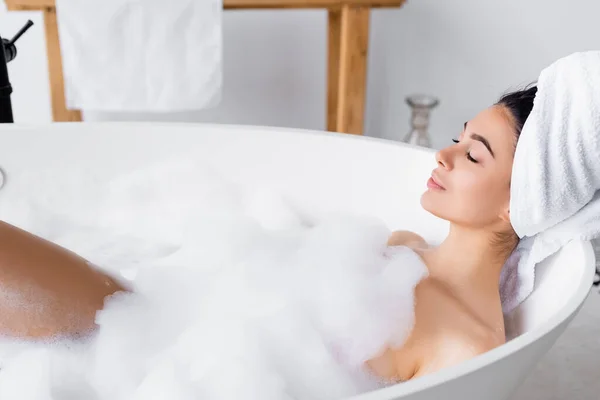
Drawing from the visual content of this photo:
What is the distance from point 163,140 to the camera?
1.53m

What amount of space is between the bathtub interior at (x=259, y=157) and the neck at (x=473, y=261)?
300 mm

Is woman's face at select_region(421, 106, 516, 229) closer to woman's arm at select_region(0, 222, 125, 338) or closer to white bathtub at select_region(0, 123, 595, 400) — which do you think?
white bathtub at select_region(0, 123, 595, 400)

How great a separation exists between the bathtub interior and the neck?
0.30m

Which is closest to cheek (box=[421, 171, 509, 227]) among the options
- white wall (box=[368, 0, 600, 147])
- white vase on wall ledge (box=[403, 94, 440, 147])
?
white vase on wall ledge (box=[403, 94, 440, 147])

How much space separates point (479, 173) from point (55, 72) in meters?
1.41

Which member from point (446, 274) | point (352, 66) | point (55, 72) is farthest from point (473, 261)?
point (55, 72)

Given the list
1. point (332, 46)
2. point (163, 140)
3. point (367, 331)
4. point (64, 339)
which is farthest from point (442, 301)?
point (332, 46)

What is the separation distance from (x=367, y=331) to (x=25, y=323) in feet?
1.61

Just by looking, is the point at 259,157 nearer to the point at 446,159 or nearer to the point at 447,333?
the point at 446,159

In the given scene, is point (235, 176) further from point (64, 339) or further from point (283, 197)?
point (64, 339)

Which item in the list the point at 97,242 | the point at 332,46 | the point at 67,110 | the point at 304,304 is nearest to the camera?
the point at 304,304

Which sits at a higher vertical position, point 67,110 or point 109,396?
point 67,110

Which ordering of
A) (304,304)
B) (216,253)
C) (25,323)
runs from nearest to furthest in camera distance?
(25,323)
(304,304)
(216,253)

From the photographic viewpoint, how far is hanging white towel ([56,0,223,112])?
1848mm
